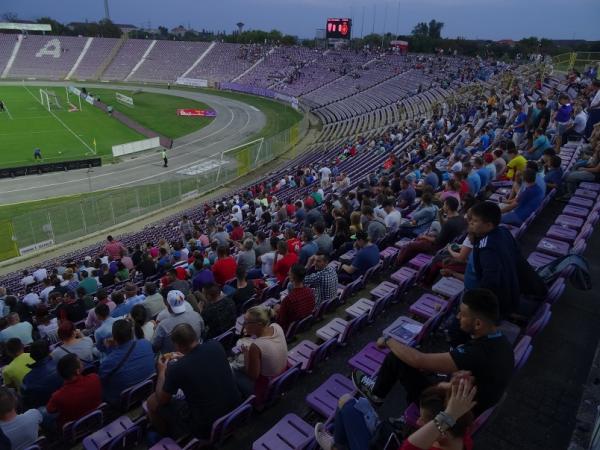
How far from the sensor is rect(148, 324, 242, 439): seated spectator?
439 centimetres

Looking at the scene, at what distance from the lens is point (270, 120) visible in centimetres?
5534

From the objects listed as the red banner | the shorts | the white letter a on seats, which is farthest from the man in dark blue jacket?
the white letter a on seats

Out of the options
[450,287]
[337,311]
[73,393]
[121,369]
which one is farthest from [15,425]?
[450,287]

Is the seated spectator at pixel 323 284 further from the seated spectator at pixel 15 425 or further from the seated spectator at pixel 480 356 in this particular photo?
the seated spectator at pixel 15 425

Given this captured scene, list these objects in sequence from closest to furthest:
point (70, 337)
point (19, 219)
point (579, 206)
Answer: point (70, 337)
point (579, 206)
point (19, 219)

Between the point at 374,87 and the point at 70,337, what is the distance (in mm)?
62094

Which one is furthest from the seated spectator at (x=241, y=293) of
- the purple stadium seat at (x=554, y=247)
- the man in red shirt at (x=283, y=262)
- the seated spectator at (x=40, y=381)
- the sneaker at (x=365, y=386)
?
the purple stadium seat at (x=554, y=247)

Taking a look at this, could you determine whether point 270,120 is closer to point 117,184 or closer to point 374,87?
point 374,87

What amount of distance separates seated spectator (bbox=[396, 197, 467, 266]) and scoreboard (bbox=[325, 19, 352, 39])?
71193mm

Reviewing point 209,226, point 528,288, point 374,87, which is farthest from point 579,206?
point 374,87

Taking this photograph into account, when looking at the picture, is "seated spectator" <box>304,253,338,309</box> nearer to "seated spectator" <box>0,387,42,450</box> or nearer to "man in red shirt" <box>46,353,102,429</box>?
"man in red shirt" <box>46,353,102,429</box>

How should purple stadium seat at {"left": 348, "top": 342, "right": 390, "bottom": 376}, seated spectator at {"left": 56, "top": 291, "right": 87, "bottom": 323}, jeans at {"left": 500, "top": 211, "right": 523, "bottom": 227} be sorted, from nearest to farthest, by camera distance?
purple stadium seat at {"left": 348, "top": 342, "right": 390, "bottom": 376} → jeans at {"left": 500, "top": 211, "right": 523, "bottom": 227} → seated spectator at {"left": 56, "top": 291, "right": 87, "bottom": 323}

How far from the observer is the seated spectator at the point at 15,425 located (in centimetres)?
465

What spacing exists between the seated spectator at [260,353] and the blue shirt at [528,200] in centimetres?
590
